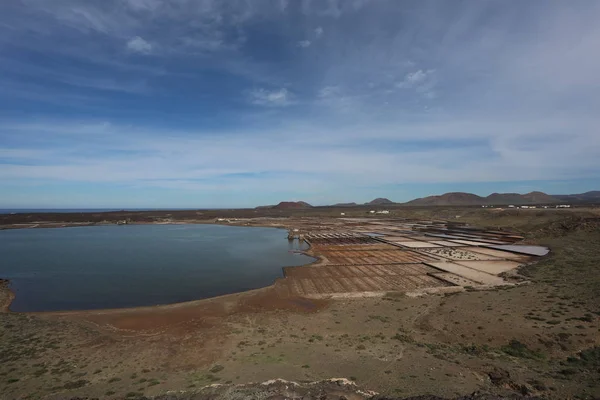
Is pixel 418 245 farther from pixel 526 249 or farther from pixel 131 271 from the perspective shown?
pixel 131 271

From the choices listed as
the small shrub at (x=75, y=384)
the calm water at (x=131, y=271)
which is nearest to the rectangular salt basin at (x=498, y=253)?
the calm water at (x=131, y=271)

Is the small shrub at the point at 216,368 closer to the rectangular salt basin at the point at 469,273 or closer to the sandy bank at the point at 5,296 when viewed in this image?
the sandy bank at the point at 5,296

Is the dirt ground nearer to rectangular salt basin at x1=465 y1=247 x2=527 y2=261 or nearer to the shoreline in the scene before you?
the shoreline

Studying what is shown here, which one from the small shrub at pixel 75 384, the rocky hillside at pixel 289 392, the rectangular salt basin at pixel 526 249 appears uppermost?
the rectangular salt basin at pixel 526 249

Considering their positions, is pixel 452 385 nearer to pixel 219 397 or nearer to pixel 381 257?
pixel 219 397

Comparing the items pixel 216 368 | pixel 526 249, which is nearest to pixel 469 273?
pixel 526 249

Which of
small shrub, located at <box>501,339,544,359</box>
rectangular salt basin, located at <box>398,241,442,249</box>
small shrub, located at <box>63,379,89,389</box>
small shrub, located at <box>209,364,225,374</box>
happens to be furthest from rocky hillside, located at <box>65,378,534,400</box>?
rectangular salt basin, located at <box>398,241,442,249</box>
